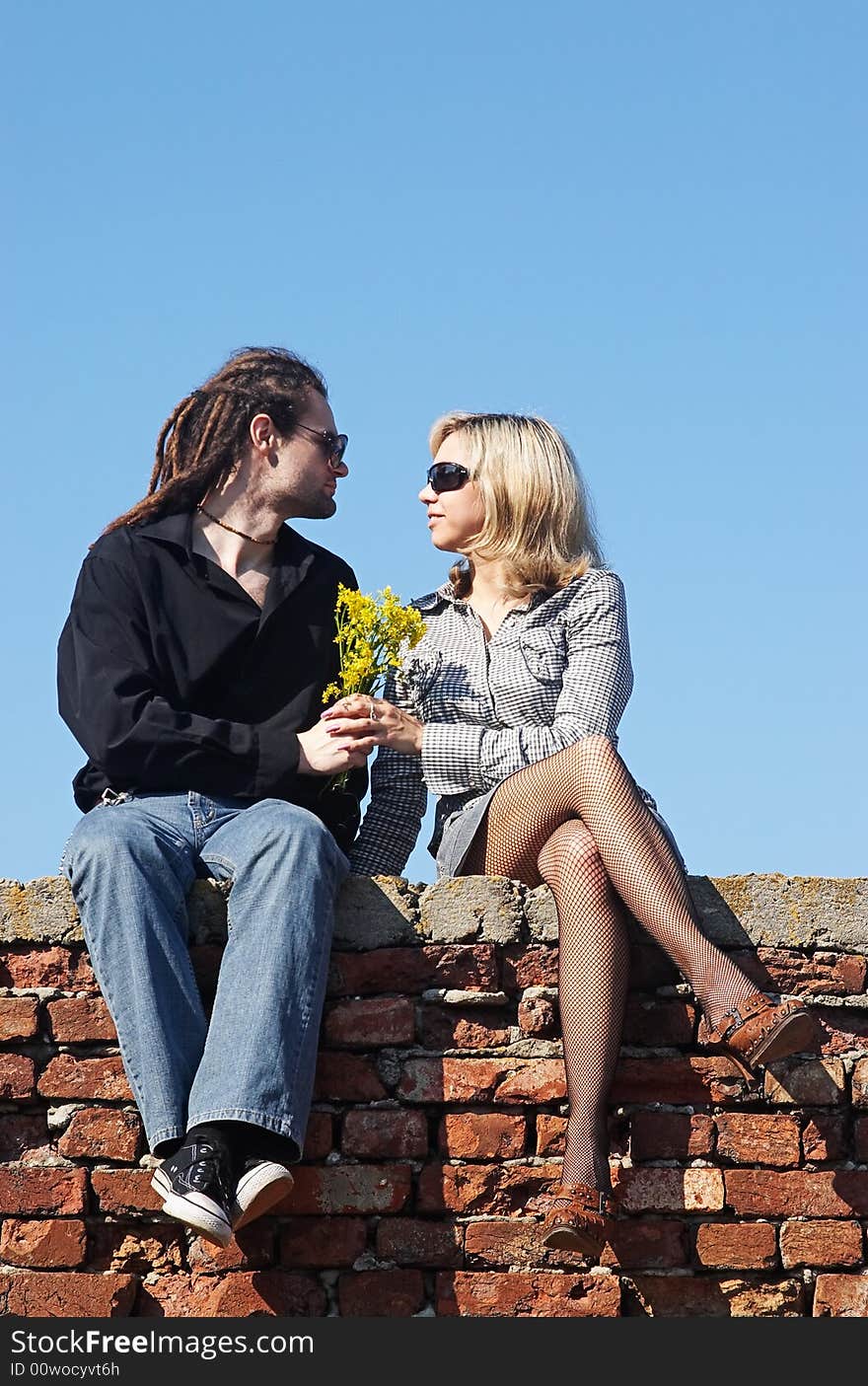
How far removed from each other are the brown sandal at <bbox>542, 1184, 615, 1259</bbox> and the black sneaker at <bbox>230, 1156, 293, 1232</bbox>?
2.10 feet

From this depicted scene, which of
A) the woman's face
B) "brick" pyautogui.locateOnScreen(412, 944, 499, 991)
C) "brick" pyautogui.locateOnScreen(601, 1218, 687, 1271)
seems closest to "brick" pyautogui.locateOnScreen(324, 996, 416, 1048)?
"brick" pyautogui.locateOnScreen(412, 944, 499, 991)

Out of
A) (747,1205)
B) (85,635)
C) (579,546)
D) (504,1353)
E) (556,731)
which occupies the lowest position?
(504,1353)

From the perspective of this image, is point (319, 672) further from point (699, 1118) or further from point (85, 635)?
point (699, 1118)

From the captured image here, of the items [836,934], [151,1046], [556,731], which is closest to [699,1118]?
[836,934]

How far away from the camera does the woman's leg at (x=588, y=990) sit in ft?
14.6

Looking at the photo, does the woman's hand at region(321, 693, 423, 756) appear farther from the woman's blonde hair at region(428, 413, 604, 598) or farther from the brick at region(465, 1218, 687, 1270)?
the brick at region(465, 1218, 687, 1270)

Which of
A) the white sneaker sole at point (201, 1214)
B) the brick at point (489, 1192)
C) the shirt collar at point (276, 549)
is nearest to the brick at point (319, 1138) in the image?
the brick at point (489, 1192)

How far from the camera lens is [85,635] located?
16.4 ft

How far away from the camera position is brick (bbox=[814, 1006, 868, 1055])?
15.7ft

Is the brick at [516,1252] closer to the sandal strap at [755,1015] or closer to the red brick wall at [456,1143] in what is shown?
the red brick wall at [456,1143]

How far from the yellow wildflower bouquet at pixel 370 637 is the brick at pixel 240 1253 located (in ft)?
4.06

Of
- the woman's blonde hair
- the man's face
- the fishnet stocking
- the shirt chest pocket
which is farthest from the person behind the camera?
the man's face

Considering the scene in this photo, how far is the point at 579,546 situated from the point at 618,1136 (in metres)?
1.76

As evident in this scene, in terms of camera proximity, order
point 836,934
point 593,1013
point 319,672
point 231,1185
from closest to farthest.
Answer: point 231,1185
point 593,1013
point 836,934
point 319,672
